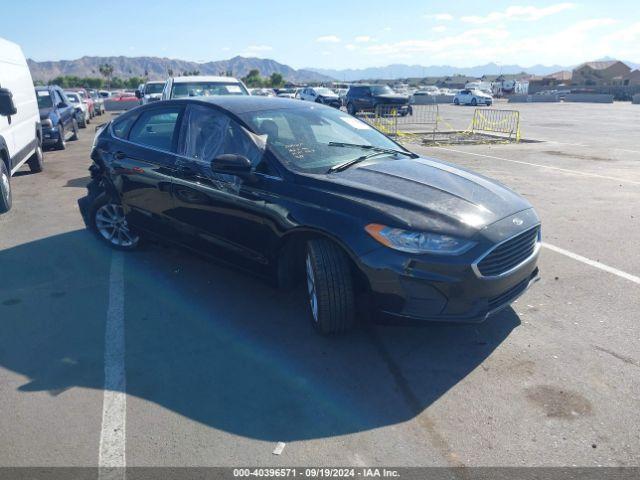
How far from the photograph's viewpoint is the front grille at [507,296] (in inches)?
143

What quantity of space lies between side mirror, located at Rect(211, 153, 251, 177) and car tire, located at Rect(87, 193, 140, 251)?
2.26 meters

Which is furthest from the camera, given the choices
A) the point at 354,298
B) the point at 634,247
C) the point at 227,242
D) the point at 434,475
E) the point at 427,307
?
the point at 634,247

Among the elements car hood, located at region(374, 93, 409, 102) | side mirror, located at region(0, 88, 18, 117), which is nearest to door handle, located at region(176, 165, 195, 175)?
side mirror, located at region(0, 88, 18, 117)

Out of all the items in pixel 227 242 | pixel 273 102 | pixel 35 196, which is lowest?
pixel 35 196

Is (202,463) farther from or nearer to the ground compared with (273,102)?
nearer to the ground

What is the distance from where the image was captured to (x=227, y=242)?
4555 millimetres

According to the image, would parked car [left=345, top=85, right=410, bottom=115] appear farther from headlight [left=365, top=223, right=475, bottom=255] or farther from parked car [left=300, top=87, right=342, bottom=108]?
headlight [left=365, top=223, right=475, bottom=255]

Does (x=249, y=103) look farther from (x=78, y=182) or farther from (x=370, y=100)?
(x=370, y=100)

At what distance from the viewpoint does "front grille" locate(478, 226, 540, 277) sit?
3559 mm

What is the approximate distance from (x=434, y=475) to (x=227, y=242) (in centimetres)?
262

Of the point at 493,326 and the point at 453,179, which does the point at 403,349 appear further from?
the point at 453,179

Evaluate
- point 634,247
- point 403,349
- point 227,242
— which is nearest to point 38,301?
point 227,242

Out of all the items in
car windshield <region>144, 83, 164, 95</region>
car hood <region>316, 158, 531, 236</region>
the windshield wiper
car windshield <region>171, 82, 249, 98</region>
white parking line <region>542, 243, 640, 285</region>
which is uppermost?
car windshield <region>171, 82, 249, 98</region>

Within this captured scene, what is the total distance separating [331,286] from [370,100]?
25.5 m
